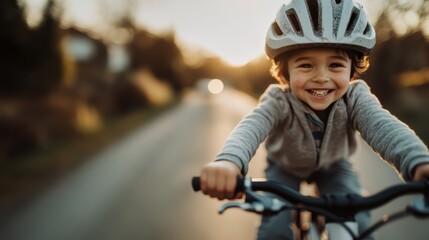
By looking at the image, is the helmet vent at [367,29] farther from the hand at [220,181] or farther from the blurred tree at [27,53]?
the blurred tree at [27,53]

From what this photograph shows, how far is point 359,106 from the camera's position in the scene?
92.2 inches

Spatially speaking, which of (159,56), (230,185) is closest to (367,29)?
(230,185)

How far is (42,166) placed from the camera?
308 inches

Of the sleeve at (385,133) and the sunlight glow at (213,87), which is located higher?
the sunlight glow at (213,87)

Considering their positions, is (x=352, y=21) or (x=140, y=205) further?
(x=140, y=205)

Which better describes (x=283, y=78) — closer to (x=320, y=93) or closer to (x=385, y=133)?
(x=320, y=93)

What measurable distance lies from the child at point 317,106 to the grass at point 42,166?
173 inches

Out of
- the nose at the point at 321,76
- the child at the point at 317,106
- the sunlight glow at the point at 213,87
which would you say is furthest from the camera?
the sunlight glow at the point at 213,87

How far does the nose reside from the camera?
7.17 ft

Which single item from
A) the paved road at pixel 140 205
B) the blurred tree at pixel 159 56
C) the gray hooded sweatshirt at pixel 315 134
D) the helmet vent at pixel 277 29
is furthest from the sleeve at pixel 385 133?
the blurred tree at pixel 159 56

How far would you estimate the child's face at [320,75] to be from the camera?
221 cm

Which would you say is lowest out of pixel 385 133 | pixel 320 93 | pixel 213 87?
pixel 385 133

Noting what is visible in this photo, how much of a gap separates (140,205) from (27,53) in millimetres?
4857

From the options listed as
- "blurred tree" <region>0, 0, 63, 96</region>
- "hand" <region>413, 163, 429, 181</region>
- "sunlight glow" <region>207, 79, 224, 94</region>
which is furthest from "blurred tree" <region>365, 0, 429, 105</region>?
"sunlight glow" <region>207, 79, 224, 94</region>
